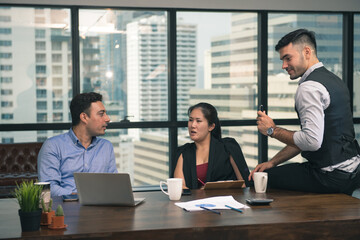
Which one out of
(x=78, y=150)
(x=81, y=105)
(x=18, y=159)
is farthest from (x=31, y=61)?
(x=78, y=150)

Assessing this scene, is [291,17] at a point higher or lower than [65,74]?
higher

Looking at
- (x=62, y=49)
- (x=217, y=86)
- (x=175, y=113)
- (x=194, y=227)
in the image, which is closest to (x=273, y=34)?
(x=217, y=86)

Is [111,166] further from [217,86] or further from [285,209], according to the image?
[217,86]

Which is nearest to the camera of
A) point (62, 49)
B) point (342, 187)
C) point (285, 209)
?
point (285, 209)

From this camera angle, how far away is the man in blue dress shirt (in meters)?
3.21

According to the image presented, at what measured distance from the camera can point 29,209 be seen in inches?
80.2

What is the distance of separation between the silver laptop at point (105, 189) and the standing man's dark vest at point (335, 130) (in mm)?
1111

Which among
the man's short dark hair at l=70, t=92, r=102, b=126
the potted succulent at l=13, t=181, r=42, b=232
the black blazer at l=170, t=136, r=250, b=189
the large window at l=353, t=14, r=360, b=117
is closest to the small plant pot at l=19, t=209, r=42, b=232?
the potted succulent at l=13, t=181, r=42, b=232

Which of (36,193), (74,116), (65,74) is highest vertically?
(65,74)

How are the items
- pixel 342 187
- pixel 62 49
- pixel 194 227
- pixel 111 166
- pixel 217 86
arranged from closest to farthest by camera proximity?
pixel 194 227 → pixel 342 187 → pixel 111 166 → pixel 62 49 → pixel 217 86

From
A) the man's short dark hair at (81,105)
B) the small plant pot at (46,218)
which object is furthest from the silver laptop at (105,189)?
the man's short dark hair at (81,105)

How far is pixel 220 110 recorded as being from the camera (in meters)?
5.93

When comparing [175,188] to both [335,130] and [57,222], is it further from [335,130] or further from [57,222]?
[335,130]

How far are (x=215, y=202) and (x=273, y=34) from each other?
12.8 ft
